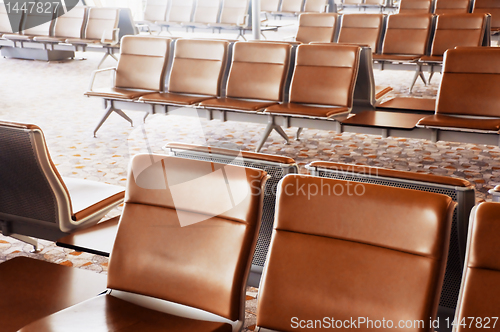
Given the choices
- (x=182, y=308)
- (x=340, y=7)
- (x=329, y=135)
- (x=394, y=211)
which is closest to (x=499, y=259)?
(x=394, y=211)

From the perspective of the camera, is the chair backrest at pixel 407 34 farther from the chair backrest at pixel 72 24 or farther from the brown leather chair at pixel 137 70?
the chair backrest at pixel 72 24

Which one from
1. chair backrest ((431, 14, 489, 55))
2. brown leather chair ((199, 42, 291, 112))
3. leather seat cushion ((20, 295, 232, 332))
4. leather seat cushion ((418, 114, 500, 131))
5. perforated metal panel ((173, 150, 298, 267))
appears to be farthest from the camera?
chair backrest ((431, 14, 489, 55))

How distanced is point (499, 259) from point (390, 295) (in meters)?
0.27

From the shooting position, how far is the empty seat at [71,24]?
352 inches

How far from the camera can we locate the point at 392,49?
635cm

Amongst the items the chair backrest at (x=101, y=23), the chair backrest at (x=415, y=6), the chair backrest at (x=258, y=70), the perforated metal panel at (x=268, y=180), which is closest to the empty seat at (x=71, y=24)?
the chair backrest at (x=101, y=23)

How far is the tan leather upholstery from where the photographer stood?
6195 millimetres

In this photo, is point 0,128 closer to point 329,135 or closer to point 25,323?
point 25,323

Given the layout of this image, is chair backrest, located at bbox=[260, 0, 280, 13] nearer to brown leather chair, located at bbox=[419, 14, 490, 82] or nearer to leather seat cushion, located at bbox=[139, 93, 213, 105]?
brown leather chair, located at bbox=[419, 14, 490, 82]

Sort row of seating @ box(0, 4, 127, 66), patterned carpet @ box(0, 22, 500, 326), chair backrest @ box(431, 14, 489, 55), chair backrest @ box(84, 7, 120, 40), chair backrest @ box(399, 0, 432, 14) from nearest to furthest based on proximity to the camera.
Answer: patterned carpet @ box(0, 22, 500, 326)
chair backrest @ box(431, 14, 489, 55)
chair backrest @ box(399, 0, 432, 14)
row of seating @ box(0, 4, 127, 66)
chair backrest @ box(84, 7, 120, 40)

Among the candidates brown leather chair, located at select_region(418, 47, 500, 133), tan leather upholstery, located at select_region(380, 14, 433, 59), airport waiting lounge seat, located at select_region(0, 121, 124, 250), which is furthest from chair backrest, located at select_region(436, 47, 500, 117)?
airport waiting lounge seat, located at select_region(0, 121, 124, 250)

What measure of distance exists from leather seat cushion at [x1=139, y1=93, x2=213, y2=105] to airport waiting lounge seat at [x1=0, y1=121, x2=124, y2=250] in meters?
2.27

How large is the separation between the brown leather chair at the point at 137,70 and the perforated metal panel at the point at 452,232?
359 centimetres

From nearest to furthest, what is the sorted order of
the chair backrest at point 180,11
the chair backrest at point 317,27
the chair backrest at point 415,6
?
the chair backrest at point 317,27 < the chair backrest at point 415,6 < the chair backrest at point 180,11
